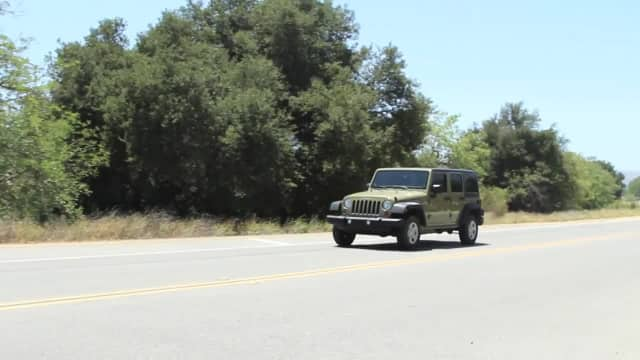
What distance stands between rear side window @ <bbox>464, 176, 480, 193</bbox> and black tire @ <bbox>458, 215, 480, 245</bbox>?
0.72 meters

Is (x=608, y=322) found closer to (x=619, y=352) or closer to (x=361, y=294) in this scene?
(x=619, y=352)

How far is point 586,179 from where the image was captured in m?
116

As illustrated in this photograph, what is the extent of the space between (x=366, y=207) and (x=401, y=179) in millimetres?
1715

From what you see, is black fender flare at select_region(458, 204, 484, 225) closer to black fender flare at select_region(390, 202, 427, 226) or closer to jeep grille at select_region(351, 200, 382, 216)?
black fender flare at select_region(390, 202, 427, 226)

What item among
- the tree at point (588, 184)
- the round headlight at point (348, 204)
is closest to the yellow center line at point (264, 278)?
the round headlight at point (348, 204)

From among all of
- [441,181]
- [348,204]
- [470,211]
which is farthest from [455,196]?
[348,204]

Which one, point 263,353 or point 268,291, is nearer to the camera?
point 263,353

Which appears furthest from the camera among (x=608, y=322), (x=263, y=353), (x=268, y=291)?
(x=268, y=291)

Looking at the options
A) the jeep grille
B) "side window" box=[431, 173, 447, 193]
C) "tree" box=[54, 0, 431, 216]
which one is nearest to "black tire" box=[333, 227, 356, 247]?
the jeep grille

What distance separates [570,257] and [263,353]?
508 inches

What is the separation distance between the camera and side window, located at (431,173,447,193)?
19453 mm

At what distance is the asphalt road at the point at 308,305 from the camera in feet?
24.2

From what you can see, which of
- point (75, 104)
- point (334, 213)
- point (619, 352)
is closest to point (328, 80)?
point (75, 104)

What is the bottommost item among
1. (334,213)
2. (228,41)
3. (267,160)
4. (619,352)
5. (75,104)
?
(619,352)
